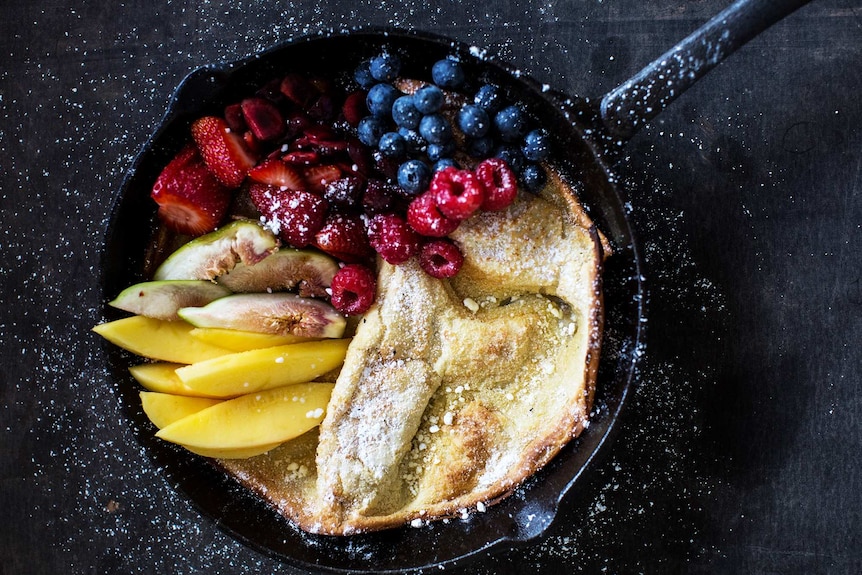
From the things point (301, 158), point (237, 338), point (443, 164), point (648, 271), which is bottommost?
point (648, 271)

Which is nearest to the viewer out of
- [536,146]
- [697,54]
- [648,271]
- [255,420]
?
[697,54]

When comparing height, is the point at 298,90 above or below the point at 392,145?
above

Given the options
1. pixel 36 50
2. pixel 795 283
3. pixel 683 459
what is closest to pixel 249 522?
pixel 683 459

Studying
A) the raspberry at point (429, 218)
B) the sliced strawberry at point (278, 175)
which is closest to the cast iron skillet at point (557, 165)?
the sliced strawberry at point (278, 175)

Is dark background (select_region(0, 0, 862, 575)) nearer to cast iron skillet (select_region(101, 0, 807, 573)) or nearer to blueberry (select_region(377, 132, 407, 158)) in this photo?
cast iron skillet (select_region(101, 0, 807, 573))

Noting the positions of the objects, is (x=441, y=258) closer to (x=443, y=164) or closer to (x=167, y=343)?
(x=443, y=164)

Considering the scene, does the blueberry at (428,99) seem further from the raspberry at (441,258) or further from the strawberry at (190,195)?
the strawberry at (190,195)

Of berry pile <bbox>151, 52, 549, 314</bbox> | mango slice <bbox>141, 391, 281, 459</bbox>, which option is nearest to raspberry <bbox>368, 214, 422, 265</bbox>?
berry pile <bbox>151, 52, 549, 314</bbox>

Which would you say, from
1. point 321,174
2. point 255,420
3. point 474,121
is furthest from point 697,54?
point 255,420
